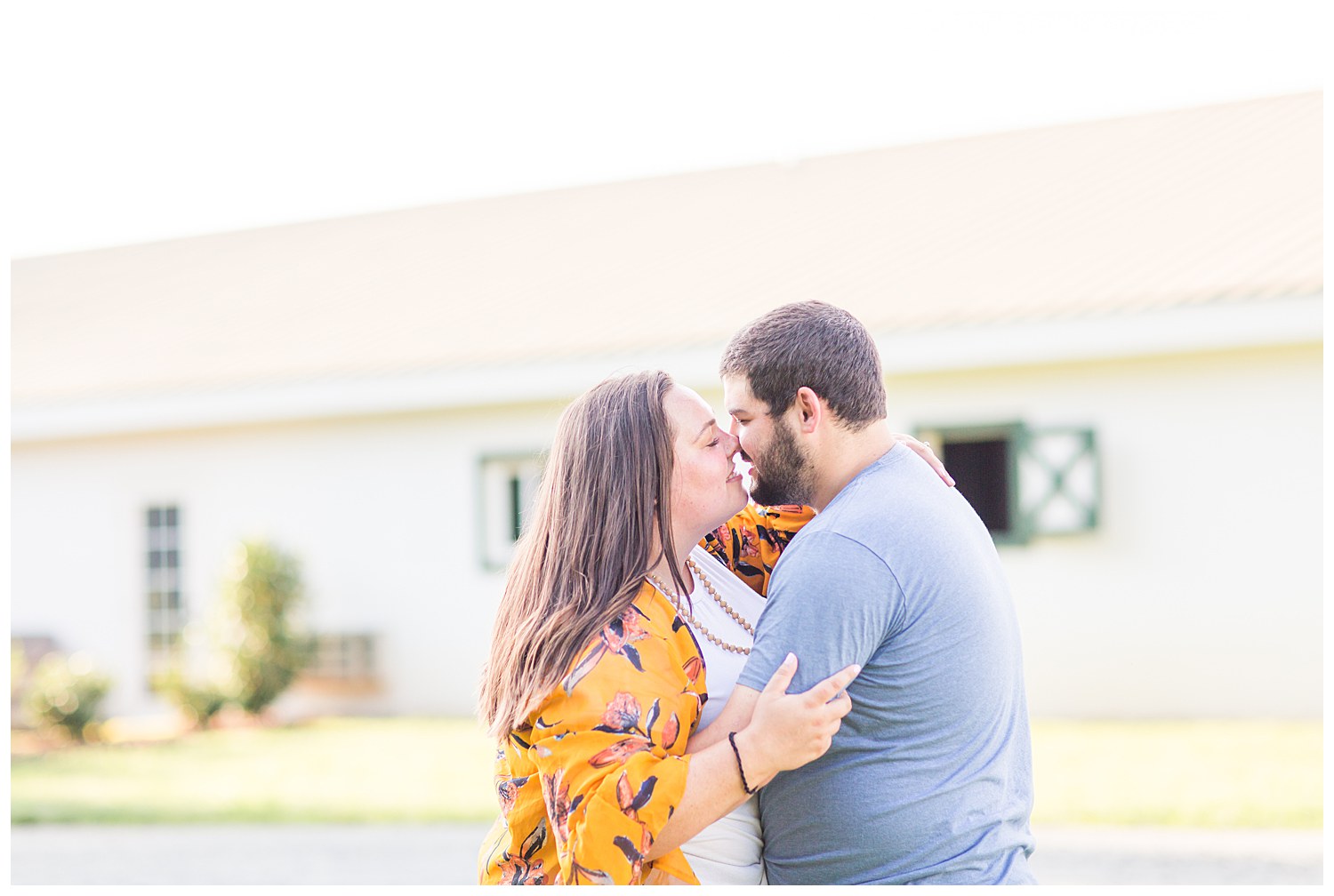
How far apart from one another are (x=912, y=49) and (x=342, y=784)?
6.30 metres

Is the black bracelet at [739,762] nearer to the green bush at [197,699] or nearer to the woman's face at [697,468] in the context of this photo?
the woman's face at [697,468]

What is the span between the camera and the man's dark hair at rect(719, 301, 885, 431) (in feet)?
8.40

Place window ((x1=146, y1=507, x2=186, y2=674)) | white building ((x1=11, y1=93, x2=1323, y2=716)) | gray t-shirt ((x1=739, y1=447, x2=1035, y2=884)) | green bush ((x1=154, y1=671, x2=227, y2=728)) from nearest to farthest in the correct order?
gray t-shirt ((x1=739, y1=447, x2=1035, y2=884)) < white building ((x1=11, y1=93, x2=1323, y2=716)) < green bush ((x1=154, y1=671, x2=227, y2=728)) < window ((x1=146, y1=507, x2=186, y2=674))

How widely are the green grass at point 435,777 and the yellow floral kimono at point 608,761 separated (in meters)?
5.64

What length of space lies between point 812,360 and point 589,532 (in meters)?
0.51

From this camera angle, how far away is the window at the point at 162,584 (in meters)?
14.4

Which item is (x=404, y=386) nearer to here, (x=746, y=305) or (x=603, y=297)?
(x=603, y=297)

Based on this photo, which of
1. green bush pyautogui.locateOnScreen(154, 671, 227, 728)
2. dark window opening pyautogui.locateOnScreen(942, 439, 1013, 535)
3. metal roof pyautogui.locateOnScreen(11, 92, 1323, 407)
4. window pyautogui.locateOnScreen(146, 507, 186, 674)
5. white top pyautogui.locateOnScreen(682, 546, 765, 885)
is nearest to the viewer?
white top pyautogui.locateOnScreen(682, 546, 765, 885)

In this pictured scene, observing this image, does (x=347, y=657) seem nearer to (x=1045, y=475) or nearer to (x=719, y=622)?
(x=1045, y=475)

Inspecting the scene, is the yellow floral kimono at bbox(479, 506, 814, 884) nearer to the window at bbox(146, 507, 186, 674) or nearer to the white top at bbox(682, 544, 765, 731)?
the white top at bbox(682, 544, 765, 731)

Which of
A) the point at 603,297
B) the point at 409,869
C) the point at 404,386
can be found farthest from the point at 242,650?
the point at 409,869

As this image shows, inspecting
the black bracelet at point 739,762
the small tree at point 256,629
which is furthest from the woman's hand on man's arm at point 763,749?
the small tree at point 256,629

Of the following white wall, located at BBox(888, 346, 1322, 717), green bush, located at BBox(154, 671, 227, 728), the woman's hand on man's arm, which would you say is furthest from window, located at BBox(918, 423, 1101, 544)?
the woman's hand on man's arm

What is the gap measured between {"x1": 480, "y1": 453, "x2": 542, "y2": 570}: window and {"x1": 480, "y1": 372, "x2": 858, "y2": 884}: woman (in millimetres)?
10263
